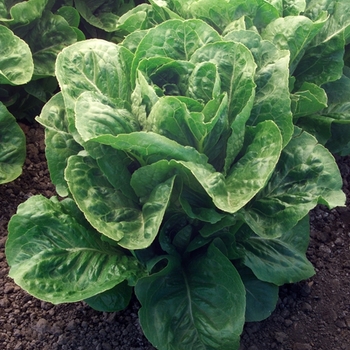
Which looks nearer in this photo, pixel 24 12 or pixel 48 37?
pixel 24 12

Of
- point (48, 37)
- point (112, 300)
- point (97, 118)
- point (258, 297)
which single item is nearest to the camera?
point (97, 118)

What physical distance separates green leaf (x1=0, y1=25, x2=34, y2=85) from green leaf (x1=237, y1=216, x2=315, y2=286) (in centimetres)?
175

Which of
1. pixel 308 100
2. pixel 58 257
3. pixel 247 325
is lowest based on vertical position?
pixel 247 325

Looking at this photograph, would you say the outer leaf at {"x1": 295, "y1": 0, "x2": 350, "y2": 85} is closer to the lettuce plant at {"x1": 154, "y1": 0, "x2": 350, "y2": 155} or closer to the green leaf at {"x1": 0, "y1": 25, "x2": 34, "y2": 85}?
the lettuce plant at {"x1": 154, "y1": 0, "x2": 350, "y2": 155}

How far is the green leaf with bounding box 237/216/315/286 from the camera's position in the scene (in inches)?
110

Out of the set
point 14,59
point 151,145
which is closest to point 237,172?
point 151,145

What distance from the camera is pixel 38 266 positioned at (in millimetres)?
2492

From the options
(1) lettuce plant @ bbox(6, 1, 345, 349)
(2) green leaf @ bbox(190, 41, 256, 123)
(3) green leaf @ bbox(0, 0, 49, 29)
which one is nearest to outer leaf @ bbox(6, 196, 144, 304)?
(1) lettuce plant @ bbox(6, 1, 345, 349)

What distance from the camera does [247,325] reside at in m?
2.94

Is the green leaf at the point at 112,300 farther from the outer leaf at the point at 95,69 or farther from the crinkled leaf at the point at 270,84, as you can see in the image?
the crinkled leaf at the point at 270,84

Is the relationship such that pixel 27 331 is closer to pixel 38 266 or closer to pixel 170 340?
pixel 38 266

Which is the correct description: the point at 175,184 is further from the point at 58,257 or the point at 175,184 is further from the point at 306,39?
the point at 306,39

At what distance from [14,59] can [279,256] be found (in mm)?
2102

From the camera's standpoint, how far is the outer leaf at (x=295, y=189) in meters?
2.47
